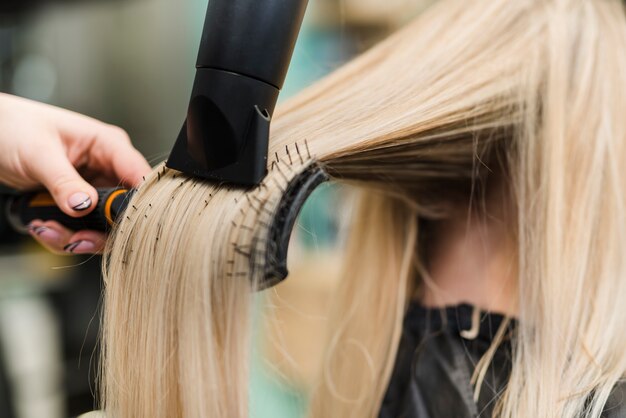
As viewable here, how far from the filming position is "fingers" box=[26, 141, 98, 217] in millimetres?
411

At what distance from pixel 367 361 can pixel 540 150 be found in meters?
0.30

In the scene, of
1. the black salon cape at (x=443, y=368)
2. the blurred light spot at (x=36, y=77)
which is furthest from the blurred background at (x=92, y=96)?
the black salon cape at (x=443, y=368)

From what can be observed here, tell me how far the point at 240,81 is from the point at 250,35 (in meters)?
0.03

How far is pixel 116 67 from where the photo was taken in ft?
4.31

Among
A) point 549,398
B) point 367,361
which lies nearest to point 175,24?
point 367,361

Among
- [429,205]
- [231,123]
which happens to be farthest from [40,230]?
[429,205]

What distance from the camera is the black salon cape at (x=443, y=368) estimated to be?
19.7 inches

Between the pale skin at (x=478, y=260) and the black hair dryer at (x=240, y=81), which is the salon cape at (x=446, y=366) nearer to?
the pale skin at (x=478, y=260)

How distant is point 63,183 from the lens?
43cm

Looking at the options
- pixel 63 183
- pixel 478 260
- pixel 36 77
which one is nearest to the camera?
pixel 63 183

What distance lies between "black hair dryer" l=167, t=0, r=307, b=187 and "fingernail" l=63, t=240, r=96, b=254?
16 centimetres

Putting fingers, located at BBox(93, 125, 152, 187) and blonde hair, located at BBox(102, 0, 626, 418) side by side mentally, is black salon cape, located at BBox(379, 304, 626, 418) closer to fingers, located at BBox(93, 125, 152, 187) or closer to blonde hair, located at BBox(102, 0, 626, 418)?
blonde hair, located at BBox(102, 0, 626, 418)

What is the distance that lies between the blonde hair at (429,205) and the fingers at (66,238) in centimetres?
6

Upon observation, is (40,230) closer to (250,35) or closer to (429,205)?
(250,35)
